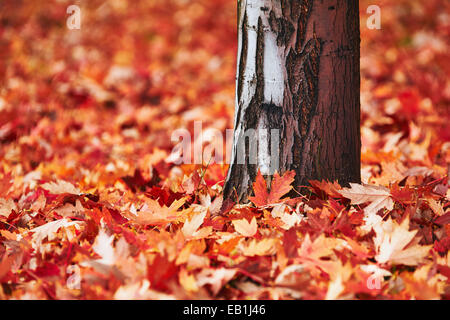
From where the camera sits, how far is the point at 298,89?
1.70 metres

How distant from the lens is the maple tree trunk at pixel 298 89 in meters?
1.68

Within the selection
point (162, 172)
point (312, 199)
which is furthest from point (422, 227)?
point (162, 172)

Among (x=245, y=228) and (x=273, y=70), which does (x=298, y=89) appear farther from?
(x=245, y=228)

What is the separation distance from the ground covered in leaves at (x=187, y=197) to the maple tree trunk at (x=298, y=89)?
12 cm

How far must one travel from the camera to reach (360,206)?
1680 millimetres

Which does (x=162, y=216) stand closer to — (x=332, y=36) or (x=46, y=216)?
(x=46, y=216)

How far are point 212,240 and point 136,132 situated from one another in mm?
2220

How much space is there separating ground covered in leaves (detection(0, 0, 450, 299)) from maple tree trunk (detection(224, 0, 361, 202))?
0.12 m
